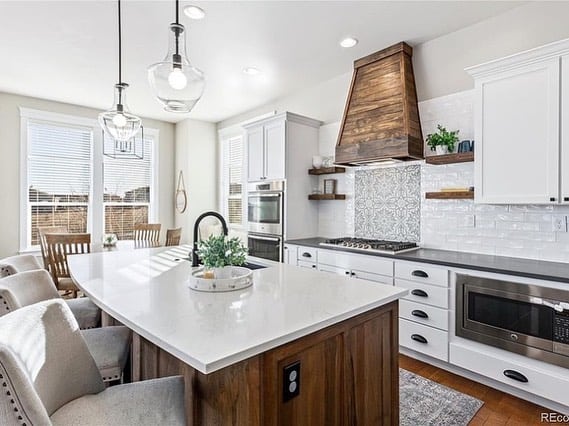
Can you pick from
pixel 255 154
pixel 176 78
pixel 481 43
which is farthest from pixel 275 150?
pixel 481 43

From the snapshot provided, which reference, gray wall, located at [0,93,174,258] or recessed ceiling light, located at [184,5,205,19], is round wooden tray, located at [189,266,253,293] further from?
gray wall, located at [0,93,174,258]

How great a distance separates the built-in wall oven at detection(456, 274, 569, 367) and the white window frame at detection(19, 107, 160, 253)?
17.7 feet

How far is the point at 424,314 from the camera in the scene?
8.95 ft

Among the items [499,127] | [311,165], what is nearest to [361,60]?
[311,165]

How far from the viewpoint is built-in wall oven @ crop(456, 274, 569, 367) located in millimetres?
2078

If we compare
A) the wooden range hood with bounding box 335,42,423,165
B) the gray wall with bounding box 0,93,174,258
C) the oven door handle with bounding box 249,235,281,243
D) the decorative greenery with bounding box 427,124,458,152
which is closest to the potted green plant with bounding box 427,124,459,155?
the decorative greenery with bounding box 427,124,458,152

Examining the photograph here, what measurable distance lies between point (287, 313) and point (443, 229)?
2476 mm

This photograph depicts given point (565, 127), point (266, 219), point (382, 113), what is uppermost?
point (382, 113)

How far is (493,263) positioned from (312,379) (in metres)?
1.95

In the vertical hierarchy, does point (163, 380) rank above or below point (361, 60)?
below

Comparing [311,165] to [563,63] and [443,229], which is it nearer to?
[443,229]

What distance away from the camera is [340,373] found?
4.36ft

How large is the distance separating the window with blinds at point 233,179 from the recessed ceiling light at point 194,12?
303cm

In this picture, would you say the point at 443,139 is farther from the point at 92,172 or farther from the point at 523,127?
the point at 92,172
